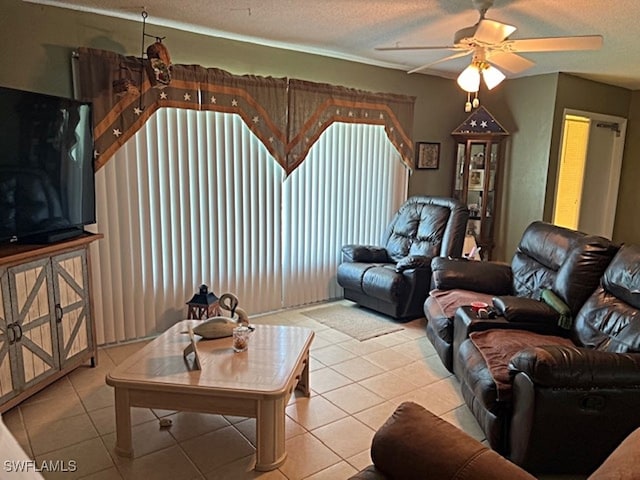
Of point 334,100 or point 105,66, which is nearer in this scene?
point 105,66

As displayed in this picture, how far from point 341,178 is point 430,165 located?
130 centimetres

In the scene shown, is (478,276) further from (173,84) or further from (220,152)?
(173,84)

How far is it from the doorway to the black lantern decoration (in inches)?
157

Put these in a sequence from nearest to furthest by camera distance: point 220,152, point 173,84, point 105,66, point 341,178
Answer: point 105,66 → point 173,84 → point 220,152 → point 341,178

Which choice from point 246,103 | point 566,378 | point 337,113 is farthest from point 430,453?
point 337,113

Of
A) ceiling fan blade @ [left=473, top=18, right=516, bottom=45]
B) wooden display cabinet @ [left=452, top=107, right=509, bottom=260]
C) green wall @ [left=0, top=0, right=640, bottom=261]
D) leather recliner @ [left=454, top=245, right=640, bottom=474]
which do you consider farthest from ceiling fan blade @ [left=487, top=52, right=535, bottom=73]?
wooden display cabinet @ [left=452, top=107, right=509, bottom=260]

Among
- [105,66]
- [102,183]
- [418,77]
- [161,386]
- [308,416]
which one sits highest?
[418,77]

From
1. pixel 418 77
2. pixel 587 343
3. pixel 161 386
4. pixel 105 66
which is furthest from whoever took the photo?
pixel 418 77

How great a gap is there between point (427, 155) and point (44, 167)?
397 centimetres

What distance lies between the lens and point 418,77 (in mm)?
5270

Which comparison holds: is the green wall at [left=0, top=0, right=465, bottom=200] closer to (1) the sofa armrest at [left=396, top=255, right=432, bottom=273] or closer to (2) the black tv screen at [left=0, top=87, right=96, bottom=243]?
(2) the black tv screen at [left=0, top=87, right=96, bottom=243]

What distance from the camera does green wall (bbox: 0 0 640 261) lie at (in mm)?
3092

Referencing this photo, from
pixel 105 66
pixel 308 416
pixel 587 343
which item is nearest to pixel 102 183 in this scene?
pixel 105 66

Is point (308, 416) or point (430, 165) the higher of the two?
point (430, 165)
